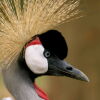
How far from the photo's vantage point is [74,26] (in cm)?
516

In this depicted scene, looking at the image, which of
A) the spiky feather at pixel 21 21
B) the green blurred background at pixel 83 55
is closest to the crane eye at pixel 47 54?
the spiky feather at pixel 21 21

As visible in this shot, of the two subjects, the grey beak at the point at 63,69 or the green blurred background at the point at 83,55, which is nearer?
the grey beak at the point at 63,69

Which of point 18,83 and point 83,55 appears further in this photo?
point 83,55

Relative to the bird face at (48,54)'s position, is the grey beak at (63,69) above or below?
below

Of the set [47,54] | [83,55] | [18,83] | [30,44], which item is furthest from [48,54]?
[83,55]

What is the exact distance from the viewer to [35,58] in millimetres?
3135

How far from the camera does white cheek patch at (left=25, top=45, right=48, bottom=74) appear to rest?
123 inches

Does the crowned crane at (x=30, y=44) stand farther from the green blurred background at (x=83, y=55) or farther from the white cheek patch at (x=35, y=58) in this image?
the green blurred background at (x=83, y=55)

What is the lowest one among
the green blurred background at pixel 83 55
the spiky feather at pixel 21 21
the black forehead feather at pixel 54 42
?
→ the green blurred background at pixel 83 55

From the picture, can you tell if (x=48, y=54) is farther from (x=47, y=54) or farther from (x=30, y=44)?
(x=30, y=44)

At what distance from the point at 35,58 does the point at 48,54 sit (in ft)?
0.24

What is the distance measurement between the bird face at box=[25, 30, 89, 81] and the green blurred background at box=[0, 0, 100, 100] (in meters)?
1.81

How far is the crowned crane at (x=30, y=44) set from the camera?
311 cm

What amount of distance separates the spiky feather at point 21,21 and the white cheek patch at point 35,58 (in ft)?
0.16
